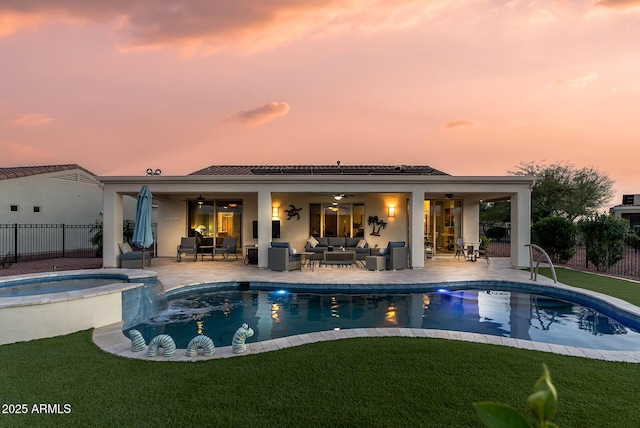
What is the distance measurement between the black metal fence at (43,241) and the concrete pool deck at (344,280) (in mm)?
6948

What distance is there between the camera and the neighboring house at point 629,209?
3131 centimetres

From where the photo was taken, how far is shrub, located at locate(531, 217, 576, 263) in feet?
44.2

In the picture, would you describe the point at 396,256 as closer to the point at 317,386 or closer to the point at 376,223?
the point at 376,223

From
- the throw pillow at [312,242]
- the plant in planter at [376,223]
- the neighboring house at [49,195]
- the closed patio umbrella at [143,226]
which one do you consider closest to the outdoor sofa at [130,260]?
the closed patio umbrella at [143,226]

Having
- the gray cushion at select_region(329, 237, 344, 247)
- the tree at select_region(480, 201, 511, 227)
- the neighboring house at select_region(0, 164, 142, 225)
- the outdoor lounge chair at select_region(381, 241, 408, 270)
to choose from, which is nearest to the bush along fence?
the neighboring house at select_region(0, 164, 142, 225)

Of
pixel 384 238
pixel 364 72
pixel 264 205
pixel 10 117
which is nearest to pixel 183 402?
pixel 264 205

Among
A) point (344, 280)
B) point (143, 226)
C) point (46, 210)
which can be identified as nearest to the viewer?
point (344, 280)

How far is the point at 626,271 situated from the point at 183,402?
1532 cm

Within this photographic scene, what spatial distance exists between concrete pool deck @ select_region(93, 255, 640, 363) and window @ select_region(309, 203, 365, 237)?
387cm

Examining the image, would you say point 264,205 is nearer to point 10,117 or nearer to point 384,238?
point 384,238

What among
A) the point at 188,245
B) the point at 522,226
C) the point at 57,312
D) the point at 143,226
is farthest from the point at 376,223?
the point at 57,312

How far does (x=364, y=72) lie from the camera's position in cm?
1314

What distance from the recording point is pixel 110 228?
40.3ft

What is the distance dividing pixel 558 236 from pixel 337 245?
363 inches
